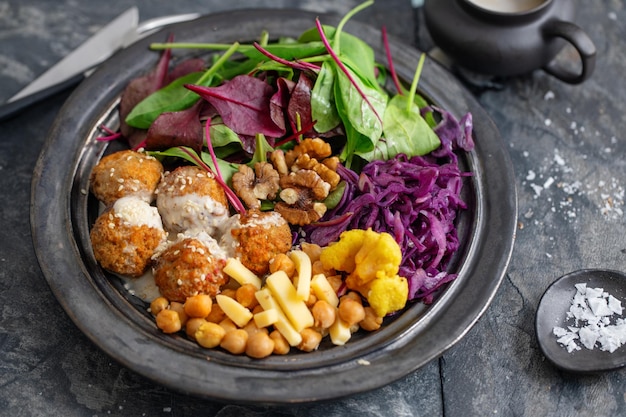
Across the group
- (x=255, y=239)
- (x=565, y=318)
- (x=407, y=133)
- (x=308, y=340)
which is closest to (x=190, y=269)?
(x=255, y=239)

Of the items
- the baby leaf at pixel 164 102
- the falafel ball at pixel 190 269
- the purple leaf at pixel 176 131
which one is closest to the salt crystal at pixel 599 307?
the falafel ball at pixel 190 269

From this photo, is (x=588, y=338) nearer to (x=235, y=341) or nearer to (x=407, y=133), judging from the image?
(x=407, y=133)

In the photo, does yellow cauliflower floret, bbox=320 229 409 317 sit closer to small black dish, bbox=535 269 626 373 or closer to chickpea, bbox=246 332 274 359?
chickpea, bbox=246 332 274 359

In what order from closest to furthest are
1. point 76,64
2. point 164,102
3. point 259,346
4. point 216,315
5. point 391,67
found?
point 259,346 → point 216,315 → point 164,102 → point 391,67 → point 76,64

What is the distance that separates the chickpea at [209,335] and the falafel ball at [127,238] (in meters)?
0.34

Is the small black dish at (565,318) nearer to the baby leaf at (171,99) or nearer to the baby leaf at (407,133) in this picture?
the baby leaf at (407,133)

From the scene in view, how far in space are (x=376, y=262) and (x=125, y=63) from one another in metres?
1.38

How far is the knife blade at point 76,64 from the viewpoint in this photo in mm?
2975

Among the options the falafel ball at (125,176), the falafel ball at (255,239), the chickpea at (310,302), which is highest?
the falafel ball at (125,176)

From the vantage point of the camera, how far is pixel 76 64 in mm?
3066

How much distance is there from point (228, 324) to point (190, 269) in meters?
0.22

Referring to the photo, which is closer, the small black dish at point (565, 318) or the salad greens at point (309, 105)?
the small black dish at point (565, 318)

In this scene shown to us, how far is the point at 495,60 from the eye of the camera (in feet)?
10.1

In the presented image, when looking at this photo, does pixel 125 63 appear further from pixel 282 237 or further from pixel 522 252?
pixel 522 252
